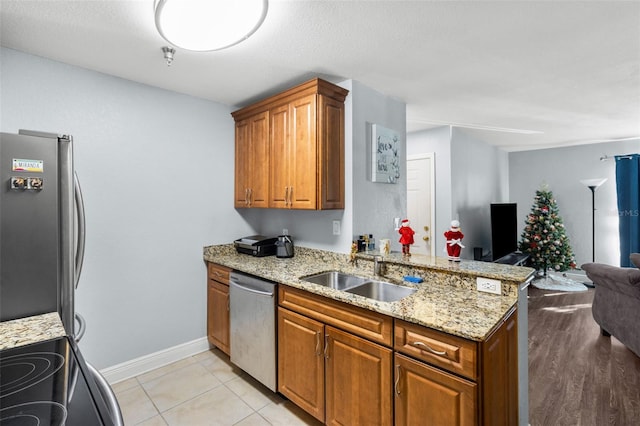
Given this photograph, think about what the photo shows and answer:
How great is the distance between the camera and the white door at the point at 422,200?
4137 mm

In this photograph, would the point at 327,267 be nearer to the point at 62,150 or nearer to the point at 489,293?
the point at 489,293

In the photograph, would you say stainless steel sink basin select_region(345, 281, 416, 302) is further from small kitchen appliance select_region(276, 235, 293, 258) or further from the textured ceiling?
the textured ceiling

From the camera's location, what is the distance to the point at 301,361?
1.97 m

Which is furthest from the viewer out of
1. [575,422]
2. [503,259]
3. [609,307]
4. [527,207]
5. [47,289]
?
[527,207]

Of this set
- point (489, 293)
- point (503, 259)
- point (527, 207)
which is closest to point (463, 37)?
point (489, 293)

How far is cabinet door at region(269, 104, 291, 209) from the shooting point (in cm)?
261

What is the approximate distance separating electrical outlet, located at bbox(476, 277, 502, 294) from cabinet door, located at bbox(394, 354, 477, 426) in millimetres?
650

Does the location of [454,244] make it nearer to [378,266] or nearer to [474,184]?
[378,266]

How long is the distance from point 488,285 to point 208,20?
1.97m

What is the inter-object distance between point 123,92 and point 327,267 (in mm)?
2116

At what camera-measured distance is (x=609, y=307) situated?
10.0 feet

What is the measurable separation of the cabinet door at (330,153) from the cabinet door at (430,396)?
1278 millimetres

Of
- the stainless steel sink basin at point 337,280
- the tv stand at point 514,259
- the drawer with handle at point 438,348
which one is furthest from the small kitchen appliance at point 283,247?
the tv stand at point 514,259

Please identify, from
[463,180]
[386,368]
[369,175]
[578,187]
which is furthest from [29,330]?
[578,187]
